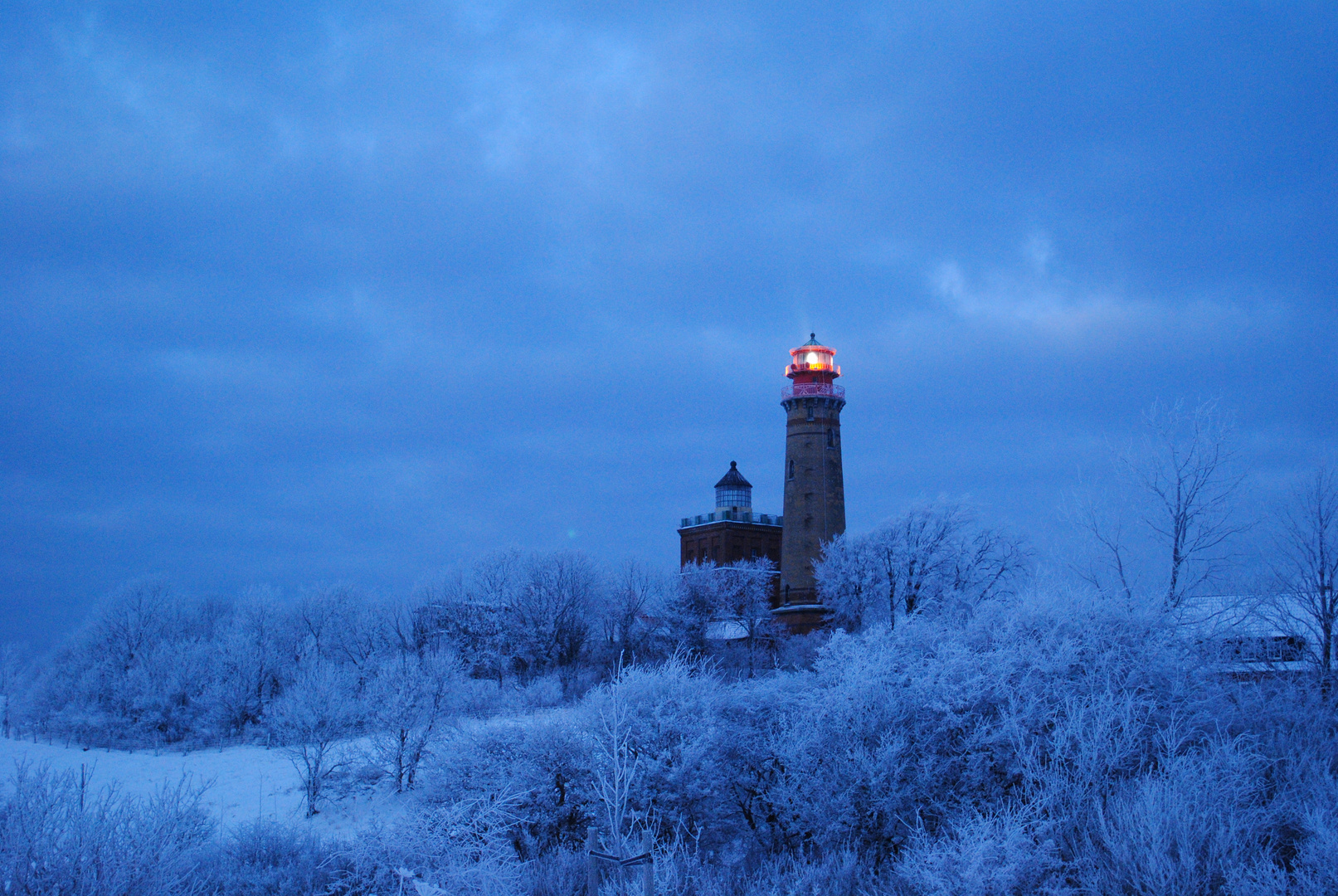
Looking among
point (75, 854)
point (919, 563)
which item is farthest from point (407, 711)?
point (919, 563)

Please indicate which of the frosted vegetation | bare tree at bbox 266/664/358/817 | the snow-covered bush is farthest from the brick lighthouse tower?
the snow-covered bush

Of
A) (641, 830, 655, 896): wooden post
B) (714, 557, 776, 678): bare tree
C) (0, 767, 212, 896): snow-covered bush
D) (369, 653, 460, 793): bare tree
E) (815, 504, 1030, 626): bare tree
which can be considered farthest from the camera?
(714, 557, 776, 678): bare tree

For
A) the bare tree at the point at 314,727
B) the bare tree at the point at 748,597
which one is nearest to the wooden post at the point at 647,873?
the bare tree at the point at 314,727

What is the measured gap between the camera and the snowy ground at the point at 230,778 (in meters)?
26.7

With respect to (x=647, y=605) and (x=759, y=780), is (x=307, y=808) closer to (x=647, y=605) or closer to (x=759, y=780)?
(x=759, y=780)

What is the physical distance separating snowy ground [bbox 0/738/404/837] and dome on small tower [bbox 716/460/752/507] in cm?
2863

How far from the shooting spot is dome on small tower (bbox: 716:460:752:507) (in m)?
54.4

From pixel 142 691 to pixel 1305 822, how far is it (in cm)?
4639

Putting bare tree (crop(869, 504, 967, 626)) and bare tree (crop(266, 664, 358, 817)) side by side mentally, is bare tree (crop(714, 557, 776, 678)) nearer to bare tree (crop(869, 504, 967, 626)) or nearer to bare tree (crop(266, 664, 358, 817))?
bare tree (crop(869, 504, 967, 626))

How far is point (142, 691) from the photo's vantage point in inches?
1678

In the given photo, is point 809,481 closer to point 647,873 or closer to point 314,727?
point 314,727

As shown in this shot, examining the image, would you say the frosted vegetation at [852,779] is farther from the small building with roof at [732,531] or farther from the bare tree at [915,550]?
the small building with roof at [732,531]

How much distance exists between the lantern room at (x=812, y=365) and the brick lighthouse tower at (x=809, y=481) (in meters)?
0.04

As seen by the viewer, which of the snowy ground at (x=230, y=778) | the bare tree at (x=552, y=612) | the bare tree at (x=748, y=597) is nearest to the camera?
the snowy ground at (x=230, y=778)
